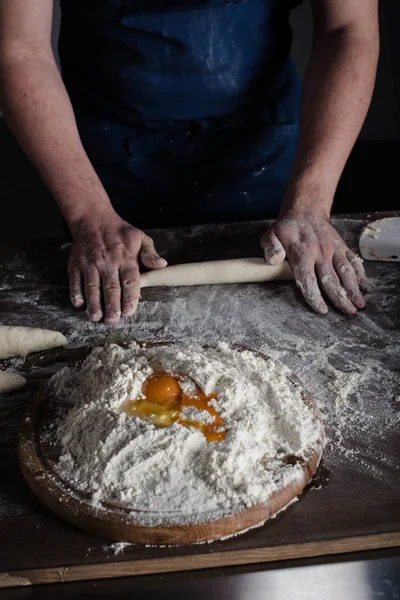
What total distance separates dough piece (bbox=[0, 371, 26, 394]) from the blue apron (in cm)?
119

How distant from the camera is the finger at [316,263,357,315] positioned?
6.43 ft

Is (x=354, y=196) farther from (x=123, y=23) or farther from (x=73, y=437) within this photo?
(x=73, y=437)

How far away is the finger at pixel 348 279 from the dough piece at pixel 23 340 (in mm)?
825

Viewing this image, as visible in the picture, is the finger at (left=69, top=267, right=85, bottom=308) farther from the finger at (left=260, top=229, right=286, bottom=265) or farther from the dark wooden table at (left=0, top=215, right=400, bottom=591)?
the finger at (left=260, top=229, right=286, bottom=265)

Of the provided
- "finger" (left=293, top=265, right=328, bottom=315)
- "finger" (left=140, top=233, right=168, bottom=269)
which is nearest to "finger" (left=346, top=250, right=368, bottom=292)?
"finger" (left=293, top=265, right=328, bottom=315)

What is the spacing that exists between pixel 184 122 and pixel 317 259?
854mm

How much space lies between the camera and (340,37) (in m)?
2.39

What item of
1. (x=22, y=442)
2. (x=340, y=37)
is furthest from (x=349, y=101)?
(x=22, y=442)

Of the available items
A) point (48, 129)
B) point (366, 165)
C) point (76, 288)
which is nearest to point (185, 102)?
point (48, 129)

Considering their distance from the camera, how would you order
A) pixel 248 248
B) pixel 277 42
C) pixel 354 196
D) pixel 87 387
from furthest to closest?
pixel 354 196, pixel 277 42, pixel 248 248, pixel 87 387

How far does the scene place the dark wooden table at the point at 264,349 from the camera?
4.09 ft

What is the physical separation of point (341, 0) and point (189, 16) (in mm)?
507

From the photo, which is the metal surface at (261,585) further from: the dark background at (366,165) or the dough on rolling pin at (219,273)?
the dark background at (366,165)

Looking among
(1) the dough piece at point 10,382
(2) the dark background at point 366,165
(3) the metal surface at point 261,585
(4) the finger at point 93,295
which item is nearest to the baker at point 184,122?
(4) the finger at point 93,295
